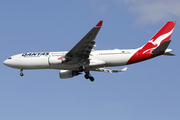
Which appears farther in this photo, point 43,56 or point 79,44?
point 43,56

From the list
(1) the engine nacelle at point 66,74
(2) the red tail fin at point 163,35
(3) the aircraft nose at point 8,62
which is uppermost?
(2) the red tail fin at point 163,35

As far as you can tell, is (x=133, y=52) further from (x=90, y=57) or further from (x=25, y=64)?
(x=25, y=64)

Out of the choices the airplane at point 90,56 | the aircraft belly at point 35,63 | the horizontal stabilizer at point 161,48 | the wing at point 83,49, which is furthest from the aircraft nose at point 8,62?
the horizontal stabilizer at point 161,48

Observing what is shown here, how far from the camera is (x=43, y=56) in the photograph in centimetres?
3556

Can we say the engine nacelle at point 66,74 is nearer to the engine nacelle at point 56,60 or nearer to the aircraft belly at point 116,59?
the engine nacelle at point 56,60

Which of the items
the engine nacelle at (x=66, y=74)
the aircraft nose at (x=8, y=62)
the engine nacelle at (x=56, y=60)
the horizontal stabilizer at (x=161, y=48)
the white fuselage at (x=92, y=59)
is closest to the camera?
the horizontal stabilizer at (x=161, y=48)

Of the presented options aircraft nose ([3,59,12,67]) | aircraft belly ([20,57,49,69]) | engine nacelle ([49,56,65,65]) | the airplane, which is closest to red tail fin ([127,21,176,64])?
the airplane

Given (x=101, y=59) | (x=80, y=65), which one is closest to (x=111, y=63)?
(x=101, y=59)

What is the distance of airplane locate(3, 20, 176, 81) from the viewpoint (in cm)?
3431

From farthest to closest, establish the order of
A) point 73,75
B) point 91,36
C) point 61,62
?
point 73,75 → point 61,62 → point 91,36

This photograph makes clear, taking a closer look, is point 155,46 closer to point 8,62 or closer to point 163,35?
point 163,35

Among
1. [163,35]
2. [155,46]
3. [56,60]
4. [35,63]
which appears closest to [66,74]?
[35,63]

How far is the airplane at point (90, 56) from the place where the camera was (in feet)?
113

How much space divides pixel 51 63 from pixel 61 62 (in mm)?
1089
